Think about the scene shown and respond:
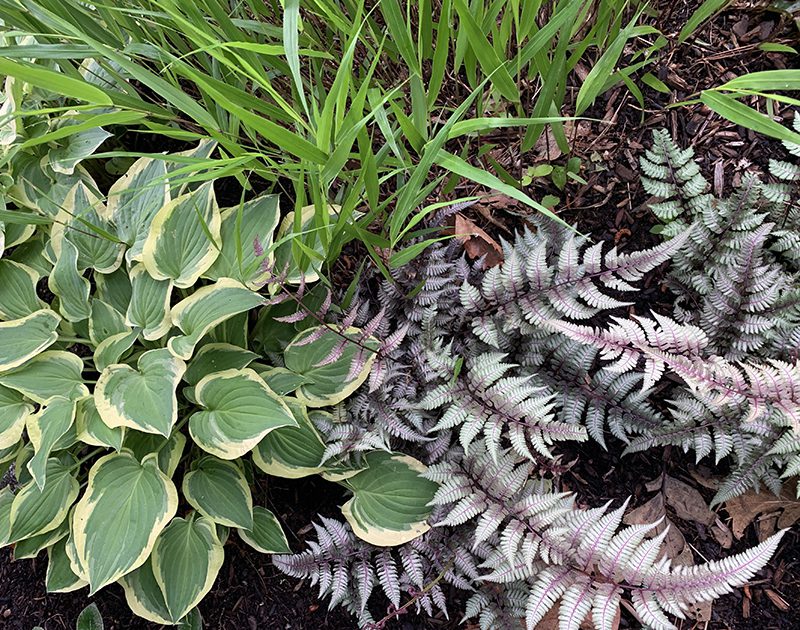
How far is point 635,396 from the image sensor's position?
157cm

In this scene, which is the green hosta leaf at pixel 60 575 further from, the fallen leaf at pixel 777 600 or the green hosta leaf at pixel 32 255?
the fallen leaf at pixel 777 600

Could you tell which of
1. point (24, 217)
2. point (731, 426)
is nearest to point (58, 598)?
point (24, 217)

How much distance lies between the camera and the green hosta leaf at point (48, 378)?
5.07ft

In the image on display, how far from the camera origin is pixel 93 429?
1.51 metres

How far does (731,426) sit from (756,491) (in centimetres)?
21

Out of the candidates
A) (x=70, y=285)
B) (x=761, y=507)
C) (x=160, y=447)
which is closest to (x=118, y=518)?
(x=160, y=447)

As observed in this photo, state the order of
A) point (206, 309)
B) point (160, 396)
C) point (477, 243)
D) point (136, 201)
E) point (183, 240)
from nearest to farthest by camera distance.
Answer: point (160, 396) → point (206, 309) → point (183, 240) → point (136, 201) → point (477, 243)

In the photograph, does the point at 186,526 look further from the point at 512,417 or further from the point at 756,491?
the point at 756,491

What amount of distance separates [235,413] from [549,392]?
801mm

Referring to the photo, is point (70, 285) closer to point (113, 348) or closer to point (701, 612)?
point (113, 348)

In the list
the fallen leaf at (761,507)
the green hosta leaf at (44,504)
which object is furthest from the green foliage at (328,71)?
the fallen leaf at (761,507)

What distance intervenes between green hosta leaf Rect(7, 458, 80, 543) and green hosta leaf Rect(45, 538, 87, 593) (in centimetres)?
12

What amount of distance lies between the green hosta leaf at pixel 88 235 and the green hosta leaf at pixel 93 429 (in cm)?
38

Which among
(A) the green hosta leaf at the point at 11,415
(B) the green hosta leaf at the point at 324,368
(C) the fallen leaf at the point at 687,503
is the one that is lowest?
(A) the green hosta leaf at the point at 11,415
